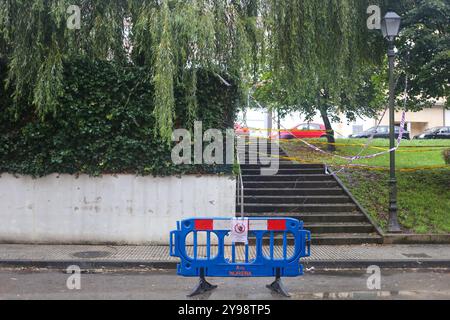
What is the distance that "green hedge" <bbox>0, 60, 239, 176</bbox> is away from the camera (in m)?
11.5

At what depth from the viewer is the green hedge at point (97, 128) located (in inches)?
455

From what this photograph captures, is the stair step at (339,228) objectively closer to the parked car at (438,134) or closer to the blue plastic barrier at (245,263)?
the blue plastic barrier at (245,263)

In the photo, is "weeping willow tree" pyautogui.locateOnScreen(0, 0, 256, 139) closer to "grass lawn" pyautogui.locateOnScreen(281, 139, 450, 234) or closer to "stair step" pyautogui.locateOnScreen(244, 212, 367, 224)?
"stair step" pyautogui.locateOnScreen(244, 212, 367, 224)

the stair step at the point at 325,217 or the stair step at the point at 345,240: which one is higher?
the stair step at the point at 325,217

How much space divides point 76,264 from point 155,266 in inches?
58.2

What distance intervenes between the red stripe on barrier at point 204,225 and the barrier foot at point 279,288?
4.28ft

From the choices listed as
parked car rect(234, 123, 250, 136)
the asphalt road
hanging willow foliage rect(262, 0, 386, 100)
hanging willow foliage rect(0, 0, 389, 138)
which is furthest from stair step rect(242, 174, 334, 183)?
the asphalt road

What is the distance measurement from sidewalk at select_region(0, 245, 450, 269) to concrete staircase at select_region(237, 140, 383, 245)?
77 cm

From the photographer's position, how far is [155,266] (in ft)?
32.6

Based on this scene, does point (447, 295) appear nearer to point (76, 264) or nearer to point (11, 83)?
point (76, 264)

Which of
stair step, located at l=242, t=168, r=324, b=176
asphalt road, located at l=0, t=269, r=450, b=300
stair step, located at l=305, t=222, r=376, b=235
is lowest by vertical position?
asphalt road, located at l=0, t=269, r=450, b=300

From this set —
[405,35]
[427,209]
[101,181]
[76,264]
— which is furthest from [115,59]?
[427,209]

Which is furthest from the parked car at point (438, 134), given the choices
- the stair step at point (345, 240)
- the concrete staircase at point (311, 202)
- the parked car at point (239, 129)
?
the stair step at point (345, 240)

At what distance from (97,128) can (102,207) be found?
5.80 ft
